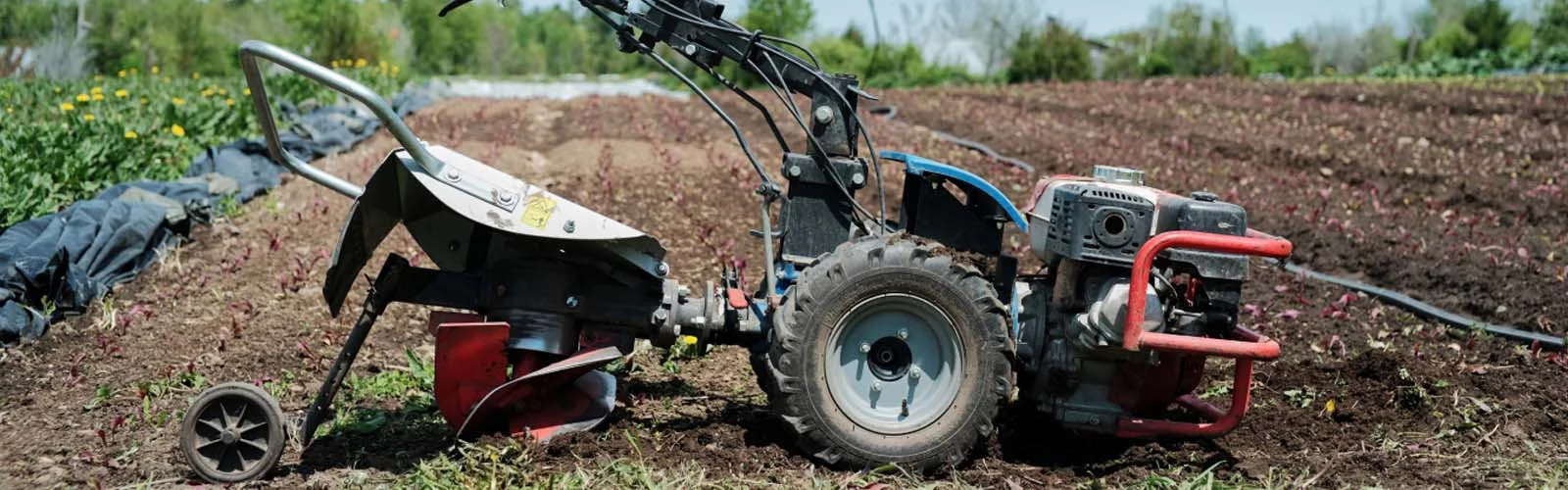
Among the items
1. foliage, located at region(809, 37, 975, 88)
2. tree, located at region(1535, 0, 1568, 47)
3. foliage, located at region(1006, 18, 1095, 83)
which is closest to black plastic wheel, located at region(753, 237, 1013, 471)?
foliage, located at region(1006, 18, 1095, 83)

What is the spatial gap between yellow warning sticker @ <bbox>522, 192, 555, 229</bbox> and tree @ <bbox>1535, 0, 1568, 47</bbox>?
3371 cm

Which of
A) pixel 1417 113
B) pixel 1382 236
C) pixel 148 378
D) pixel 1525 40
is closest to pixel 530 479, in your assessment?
pixel 148 378

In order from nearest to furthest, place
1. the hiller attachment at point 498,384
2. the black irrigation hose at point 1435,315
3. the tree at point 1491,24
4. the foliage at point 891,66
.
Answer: the hiller attachment at point 498,384, the black irrigation hose at point 1435,315, the tree at point 1491,24, the foliage at point 891,66

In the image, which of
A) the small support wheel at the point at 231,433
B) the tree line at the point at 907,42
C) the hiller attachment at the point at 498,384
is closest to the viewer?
the small support wheel at the point at 231,433

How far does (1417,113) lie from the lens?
18.4m

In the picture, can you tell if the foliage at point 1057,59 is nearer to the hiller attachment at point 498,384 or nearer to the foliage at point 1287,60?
the foliage at point 1287,60

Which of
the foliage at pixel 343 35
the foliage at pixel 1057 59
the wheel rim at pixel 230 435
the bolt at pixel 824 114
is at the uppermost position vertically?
the foliage at pixel 1057 59

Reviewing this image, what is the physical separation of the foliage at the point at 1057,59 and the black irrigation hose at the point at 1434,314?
80.7 ft

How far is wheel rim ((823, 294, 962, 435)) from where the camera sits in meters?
4.52

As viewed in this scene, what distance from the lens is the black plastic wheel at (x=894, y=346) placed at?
442 cm

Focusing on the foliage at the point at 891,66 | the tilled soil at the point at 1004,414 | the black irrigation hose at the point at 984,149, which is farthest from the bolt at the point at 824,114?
the foliage at the point at 891,66

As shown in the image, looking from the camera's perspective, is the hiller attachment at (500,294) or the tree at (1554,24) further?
the tree at (1554,24)

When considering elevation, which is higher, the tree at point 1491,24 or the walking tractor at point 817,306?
the tree at point 1491,24

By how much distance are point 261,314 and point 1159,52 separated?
3616 cm
